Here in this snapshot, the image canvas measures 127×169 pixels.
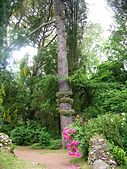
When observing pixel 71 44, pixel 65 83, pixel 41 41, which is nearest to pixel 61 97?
pixel 65 83

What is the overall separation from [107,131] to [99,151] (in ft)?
3.15

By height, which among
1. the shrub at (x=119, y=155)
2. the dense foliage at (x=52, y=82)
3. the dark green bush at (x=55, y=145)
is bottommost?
the dark green bush at (x=55, y=145)

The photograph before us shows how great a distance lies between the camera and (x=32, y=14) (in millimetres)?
16891

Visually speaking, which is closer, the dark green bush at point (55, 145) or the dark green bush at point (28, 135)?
the dark green bush at point (55, 145)

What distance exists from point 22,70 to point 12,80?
1.97 m

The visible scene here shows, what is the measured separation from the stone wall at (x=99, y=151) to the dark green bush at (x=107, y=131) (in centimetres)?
41

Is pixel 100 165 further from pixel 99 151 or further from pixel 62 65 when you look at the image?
pixel 62 65

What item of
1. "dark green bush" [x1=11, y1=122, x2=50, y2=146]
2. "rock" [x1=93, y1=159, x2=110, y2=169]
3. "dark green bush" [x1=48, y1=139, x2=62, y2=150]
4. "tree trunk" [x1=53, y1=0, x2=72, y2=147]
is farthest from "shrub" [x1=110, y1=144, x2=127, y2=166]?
"dark green bush" [x1=11, y1=122, x2=50, y2=146]

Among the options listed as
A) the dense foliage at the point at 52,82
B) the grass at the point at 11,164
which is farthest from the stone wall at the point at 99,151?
the dense foliage at the point at 52,82

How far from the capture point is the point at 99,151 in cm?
657

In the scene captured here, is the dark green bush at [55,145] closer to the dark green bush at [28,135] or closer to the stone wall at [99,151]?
the dark green bush at [28,135]

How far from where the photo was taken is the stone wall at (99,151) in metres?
6.37

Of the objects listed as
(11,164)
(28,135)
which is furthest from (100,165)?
(28,135)

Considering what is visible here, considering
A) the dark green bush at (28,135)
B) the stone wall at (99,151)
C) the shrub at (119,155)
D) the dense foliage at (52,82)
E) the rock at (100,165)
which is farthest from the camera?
the dark green bush at (28,135)
